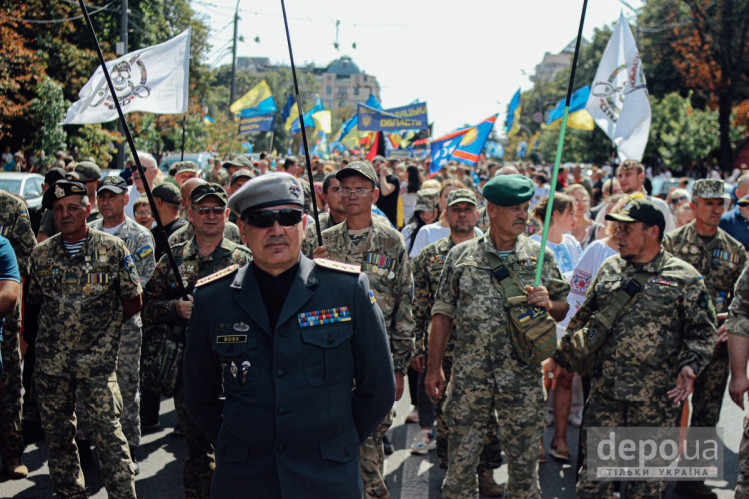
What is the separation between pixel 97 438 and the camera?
4.60 meters

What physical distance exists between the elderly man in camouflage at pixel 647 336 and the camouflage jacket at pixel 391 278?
1.26m

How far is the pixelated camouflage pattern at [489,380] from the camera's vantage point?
13.7 feet

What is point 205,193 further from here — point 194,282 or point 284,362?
point 284,362

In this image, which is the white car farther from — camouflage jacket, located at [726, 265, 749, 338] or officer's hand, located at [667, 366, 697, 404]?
camouflage jacket, located at [726, 265, 749, 338]

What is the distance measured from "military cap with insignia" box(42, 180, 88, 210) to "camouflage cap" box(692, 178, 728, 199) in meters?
4.84

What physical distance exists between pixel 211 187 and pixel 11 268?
1302mm

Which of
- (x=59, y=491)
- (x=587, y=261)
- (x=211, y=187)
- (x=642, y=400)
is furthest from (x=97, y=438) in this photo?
(x=587, y=261)

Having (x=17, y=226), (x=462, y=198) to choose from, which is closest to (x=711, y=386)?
(x=462, y=198)

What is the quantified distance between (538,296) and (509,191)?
66cm

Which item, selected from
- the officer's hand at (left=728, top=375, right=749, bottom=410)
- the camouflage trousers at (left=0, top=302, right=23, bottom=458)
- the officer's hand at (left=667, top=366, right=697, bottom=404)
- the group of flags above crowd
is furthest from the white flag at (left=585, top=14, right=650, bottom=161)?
the camouflage trousers at (left=0, top=302, right=23, bottom=458)

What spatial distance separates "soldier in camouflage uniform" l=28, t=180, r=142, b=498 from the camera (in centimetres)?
458

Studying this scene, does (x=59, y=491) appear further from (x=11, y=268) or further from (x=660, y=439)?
(x=660, y=439)

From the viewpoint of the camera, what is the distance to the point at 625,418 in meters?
4.48

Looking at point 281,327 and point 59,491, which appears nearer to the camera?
point 281,327
